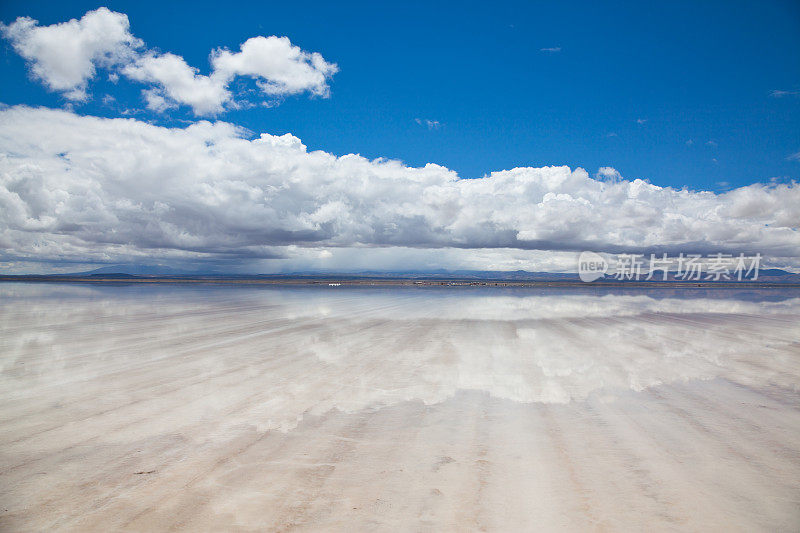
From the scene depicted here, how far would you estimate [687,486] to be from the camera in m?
4.76

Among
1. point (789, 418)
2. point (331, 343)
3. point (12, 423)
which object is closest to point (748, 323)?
point (789, 418)

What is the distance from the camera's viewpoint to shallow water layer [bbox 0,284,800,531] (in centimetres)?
420

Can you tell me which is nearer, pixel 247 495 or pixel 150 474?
pixel 247 495

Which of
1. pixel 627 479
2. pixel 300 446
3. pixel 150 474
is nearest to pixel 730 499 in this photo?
pixel 627 479

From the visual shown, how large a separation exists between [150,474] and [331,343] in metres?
9.54

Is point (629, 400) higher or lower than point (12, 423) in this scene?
higher

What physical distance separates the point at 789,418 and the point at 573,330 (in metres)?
11.1

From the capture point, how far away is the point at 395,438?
610 cm

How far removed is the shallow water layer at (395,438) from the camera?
420 centimetres

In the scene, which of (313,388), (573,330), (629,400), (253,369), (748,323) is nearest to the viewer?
(629,400)

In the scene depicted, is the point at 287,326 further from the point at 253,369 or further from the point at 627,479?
the point at 627,479

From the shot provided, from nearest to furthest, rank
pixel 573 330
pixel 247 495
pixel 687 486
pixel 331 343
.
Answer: pixel 247 495 → pixel 687 486 → pixel 331 343 → pixel 573 330

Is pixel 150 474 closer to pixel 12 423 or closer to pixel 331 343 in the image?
pixel 12 423

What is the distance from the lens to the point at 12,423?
6.60m
